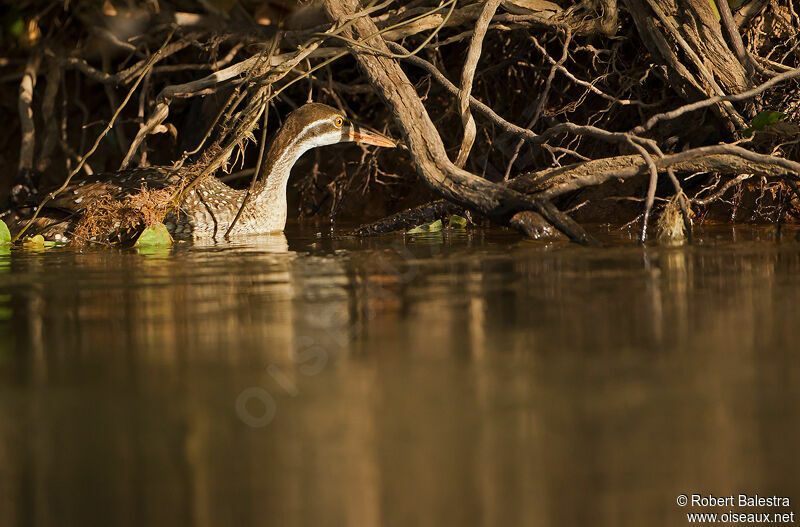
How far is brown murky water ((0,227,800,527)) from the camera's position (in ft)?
6.09

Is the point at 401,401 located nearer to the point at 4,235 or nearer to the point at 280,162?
the point at 4,235

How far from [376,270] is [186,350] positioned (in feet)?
5.83

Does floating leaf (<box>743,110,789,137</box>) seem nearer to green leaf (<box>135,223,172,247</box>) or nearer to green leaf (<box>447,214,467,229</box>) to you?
green leaf (<box>447,214,467,229</box>)

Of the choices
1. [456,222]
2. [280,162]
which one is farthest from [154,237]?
[456,222]

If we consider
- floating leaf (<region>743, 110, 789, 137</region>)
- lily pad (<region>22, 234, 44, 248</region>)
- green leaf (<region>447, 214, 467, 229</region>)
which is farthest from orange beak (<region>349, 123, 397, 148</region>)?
floating leaf (<region>743, 110, 789, 137</region>)

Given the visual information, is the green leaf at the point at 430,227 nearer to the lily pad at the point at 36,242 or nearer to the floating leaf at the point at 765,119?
the floating leaf at the point at 765,119

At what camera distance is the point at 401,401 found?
2348mm

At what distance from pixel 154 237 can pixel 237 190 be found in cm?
98

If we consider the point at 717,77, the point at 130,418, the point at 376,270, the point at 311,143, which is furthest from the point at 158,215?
the point at 130,418

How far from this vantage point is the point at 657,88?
23.9 ft

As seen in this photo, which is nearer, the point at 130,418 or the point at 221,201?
the point at 130,418

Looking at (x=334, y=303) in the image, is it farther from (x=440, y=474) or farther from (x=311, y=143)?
(x=311, y=143)

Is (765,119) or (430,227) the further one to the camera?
(430,227)

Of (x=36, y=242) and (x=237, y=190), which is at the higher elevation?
(x=237, y=190)
